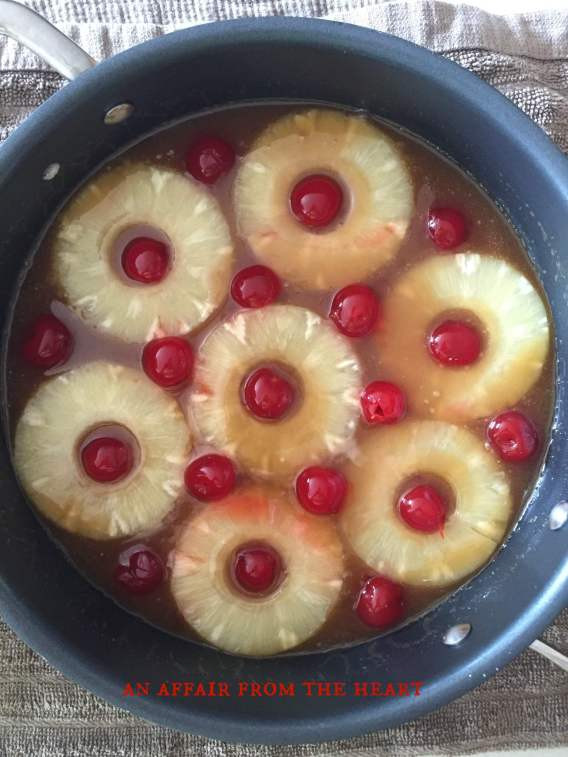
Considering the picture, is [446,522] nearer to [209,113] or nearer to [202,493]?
[202,493]

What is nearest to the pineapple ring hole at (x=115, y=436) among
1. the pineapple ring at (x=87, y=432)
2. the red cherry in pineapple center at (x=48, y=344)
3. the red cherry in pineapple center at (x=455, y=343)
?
the pineapple ring at (x=87, y=432)

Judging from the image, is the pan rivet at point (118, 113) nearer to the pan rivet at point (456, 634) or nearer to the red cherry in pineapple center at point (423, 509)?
the red cherry in pineapple center at point (423, 509)

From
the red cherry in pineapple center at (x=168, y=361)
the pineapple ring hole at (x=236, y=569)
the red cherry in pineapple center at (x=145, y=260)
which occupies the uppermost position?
the red cherry in pineapple center at (x=145, y=260)

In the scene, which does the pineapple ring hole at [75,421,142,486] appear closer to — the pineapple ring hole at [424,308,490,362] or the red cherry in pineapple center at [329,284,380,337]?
the red cherry in pineapple center at [329,284,380,337]

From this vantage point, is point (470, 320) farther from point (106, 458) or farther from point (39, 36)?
point (39, 36)

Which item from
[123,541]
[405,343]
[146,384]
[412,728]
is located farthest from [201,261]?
[412,728]

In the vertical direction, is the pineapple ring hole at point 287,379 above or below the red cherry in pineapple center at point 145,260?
below

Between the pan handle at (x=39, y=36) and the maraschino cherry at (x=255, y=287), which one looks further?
the maraschino cherry at (x=255, y=287)
